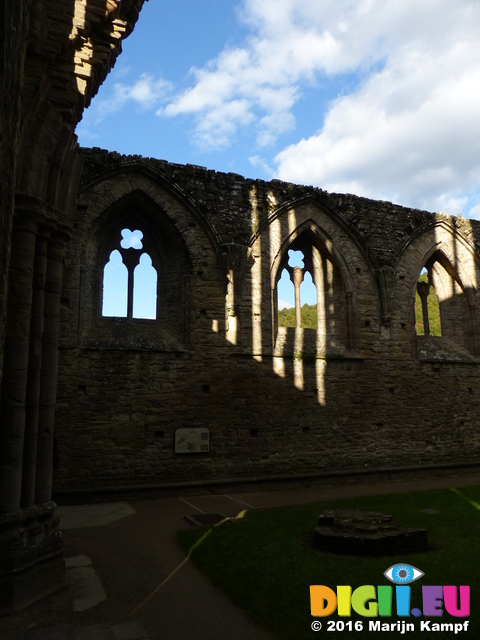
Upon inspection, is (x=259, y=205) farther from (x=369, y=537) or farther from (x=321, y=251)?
(x=369, y=537)

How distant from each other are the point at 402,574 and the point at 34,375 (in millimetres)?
3904

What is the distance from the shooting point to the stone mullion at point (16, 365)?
13.6ft

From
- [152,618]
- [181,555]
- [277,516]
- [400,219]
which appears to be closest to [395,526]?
[277,516]

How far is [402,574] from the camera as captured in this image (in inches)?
172

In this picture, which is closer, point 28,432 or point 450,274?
point 28,432

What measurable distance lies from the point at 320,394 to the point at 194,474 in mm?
3317

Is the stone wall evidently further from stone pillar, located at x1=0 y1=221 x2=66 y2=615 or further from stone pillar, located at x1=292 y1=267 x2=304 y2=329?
stone pillar, located at x1=292 y1=267 x2=304 y2=329

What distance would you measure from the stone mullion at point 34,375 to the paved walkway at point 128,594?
0.96 metres

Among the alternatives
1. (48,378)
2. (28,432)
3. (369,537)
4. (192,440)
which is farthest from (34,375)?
(192,440)

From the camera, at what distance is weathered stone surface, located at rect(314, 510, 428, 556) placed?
5.00m

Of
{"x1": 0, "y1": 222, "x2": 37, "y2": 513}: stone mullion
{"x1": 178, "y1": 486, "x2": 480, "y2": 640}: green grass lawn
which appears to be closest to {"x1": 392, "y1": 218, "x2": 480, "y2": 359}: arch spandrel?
{"x1": 178, "y1": 486, "x2": 480, "y2": 640}: green grass lawn

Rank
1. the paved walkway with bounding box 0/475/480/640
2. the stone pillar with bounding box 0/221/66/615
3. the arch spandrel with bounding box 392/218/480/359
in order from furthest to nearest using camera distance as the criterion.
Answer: the arch spandrel with bounding box 392/218/480/359, the stone pillar with bounding box 0/221/66/615, the paved walkway with bounding box 0/475/480/640

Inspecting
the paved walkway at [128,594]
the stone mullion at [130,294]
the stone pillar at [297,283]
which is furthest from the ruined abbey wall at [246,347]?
the paved walkway at [128,594]

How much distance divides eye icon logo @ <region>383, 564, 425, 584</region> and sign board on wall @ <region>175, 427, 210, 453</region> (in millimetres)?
5295
